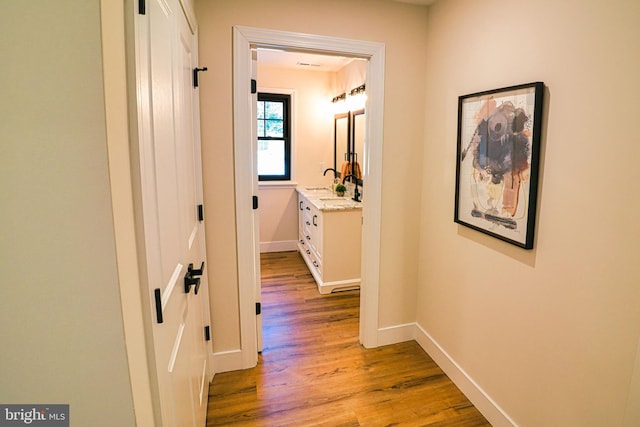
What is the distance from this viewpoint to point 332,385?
2.23 meters

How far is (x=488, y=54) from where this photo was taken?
1866 mm

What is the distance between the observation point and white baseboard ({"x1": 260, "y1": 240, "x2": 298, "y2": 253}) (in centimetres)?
494

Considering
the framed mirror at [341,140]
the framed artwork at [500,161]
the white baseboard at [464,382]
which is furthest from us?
the framed mirror at [341,140]

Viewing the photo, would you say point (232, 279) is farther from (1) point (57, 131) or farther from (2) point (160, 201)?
(1) point (57, 131)

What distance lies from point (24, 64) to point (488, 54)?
79.2 inches

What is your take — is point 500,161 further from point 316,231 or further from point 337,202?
point 316,231

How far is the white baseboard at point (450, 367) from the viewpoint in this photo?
1.91 meters

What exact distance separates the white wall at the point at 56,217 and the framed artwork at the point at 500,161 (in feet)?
5.52

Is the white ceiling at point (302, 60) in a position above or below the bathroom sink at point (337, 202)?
above

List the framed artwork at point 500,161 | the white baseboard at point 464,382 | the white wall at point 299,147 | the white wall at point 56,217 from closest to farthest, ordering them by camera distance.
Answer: the white wall at point 56,217, the framed artwork at point 500,161, the white baseboard at point 464,382, the white wall at point 299,147

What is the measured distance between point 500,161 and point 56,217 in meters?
1.85

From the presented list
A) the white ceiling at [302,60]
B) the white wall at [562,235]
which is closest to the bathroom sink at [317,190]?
the white ceiling at [302,60]
